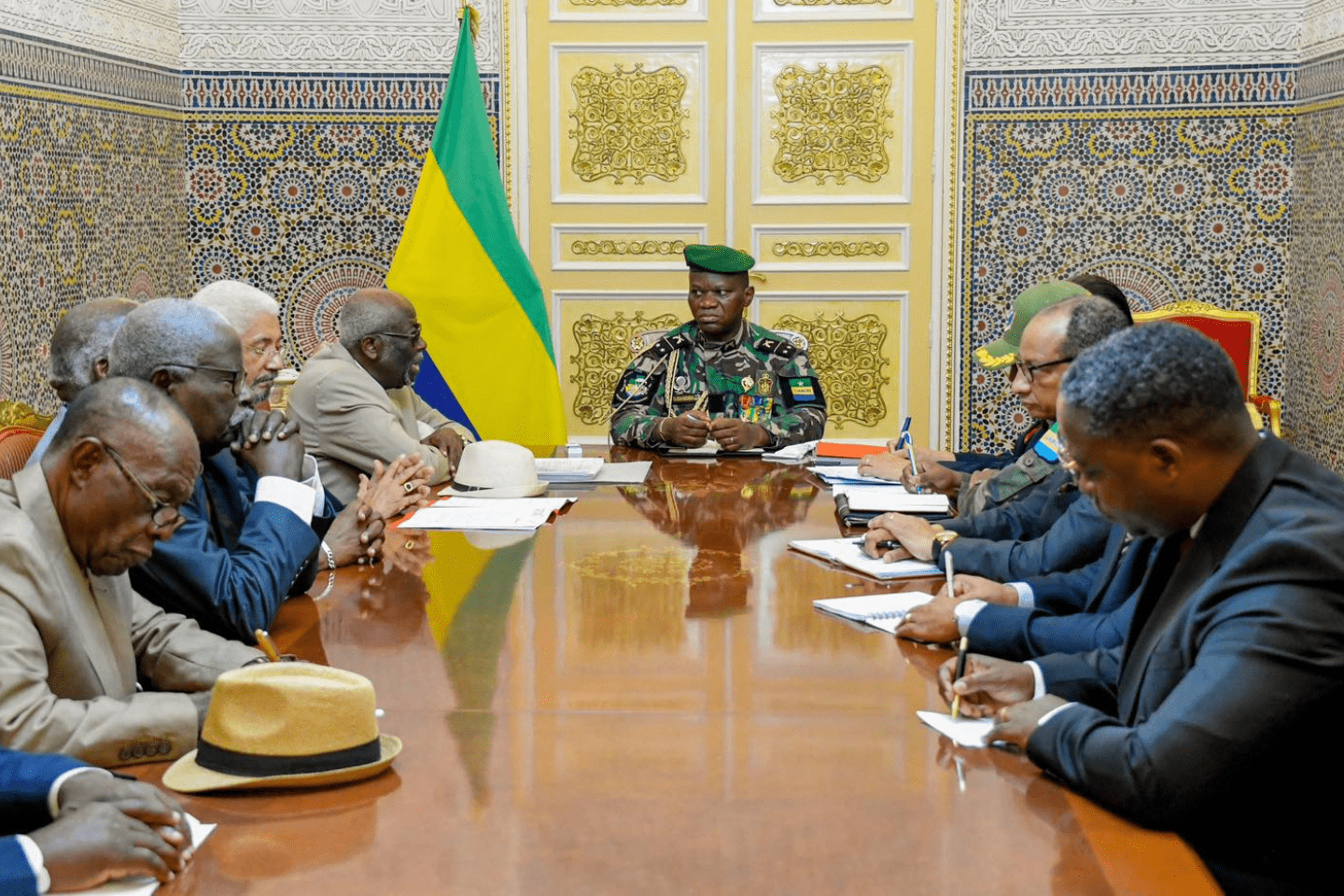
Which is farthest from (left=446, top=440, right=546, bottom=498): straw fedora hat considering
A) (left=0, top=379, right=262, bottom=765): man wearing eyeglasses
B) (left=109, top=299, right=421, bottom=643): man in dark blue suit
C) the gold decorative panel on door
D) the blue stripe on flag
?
the gold decorative panel on door

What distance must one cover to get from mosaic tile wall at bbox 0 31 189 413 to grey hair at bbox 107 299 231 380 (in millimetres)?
2692

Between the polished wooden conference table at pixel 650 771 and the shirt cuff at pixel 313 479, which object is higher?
the shirt cuff at pixel 313 479

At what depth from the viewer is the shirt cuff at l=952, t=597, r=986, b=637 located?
2.58m

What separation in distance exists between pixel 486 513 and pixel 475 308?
2376 mm

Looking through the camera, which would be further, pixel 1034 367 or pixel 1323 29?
pixel 1323 29

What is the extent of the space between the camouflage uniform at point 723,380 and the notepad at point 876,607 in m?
2.47

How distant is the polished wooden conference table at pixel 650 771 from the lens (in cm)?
166

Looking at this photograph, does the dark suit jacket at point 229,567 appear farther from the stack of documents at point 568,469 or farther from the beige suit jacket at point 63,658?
the stack of documents at point 568,469

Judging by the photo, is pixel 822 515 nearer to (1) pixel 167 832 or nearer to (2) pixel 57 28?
(1) pixel 167 832

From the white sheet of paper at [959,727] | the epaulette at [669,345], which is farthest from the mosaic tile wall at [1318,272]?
the white sheet of paper at [959,727]

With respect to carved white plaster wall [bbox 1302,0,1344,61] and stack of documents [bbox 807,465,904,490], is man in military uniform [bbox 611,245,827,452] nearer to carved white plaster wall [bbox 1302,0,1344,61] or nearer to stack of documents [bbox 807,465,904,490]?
stack of documents [bbox 807,465,904,490]

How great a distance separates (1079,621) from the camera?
8.20 ft

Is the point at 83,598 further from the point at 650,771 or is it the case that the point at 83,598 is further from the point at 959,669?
the point at 959,669

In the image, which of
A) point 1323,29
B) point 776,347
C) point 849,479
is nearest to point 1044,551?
point 849,479
